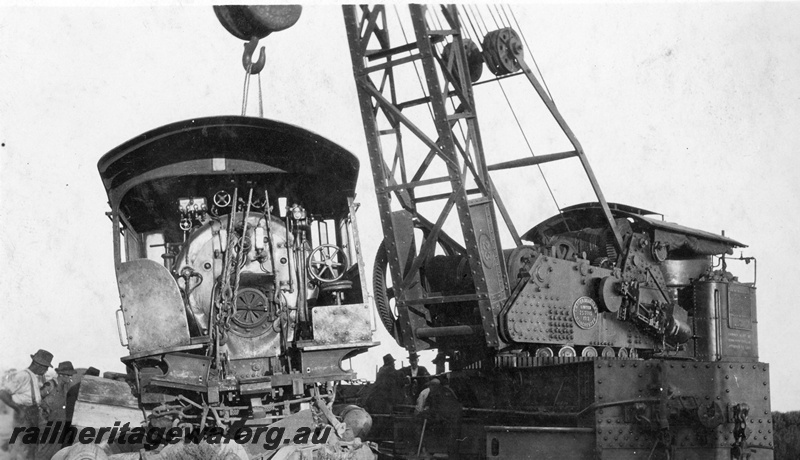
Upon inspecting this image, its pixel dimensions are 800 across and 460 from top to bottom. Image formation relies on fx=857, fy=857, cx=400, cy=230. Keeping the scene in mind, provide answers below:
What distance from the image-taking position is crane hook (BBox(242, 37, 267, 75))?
10742 millimetres

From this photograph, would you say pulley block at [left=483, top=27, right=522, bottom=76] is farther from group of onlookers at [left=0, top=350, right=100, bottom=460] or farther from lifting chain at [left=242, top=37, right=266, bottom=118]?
group of onlookers at [left=0, top=350, right=100, bottom=460]

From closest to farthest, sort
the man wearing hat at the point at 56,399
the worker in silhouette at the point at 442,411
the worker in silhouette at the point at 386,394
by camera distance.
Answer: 1. the man wearing hat at the point at 56,399
2. the worker in silhouette at the point at 442,411
3. the worker in silhouette at the point at 386,394

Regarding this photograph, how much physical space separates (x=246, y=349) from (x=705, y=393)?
5735 mm

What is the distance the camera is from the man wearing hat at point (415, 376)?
11891 mm

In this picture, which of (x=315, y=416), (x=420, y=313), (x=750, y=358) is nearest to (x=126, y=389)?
(x=315, y=416)

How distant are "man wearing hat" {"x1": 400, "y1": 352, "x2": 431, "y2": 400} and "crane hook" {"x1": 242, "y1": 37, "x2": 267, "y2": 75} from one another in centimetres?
435

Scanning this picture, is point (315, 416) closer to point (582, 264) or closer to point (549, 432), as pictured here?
point (549, 432)

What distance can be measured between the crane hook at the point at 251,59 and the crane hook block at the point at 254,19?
116mm

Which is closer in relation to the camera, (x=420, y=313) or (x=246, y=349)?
(x=246, y=349)

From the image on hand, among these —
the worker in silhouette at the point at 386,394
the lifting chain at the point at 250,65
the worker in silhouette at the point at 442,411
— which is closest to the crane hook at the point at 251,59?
the lifting chain at the point at 250,65

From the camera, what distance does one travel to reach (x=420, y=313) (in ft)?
38.5

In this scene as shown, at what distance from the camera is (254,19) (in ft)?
33.9

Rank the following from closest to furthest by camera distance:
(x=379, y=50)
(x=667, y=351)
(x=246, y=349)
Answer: (x=246, y=349)
(x=379, y=50)
(x=667, y=351)

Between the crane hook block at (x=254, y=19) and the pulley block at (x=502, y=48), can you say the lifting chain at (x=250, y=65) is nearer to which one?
the crane hook block at (x=254, y=19)
